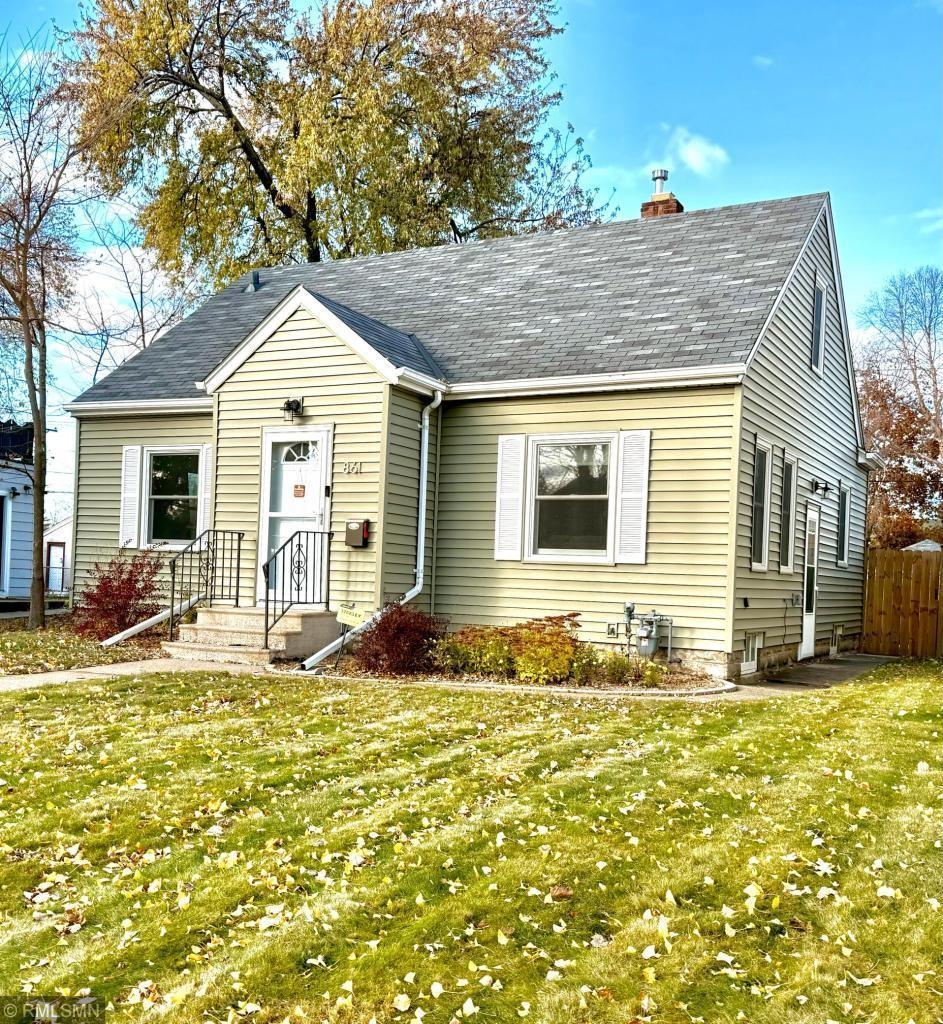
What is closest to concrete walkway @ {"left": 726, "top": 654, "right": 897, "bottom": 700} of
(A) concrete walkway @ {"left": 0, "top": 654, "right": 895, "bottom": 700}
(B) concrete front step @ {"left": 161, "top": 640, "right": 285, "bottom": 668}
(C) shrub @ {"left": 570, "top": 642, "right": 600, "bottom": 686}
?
(A) concrete walkway @ {"left": 0, "top": 654, "right": 895, "bottom": 700}

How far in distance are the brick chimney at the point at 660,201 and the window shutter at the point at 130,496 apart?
30.5ft

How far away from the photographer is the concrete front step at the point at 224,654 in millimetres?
10930

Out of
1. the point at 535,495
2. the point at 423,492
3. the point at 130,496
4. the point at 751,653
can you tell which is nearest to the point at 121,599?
the point at 130,496

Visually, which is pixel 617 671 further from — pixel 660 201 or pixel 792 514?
pixel 660 201

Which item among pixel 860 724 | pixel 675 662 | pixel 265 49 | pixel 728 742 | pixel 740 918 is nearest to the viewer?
pixel 740 918

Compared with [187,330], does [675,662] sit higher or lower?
lower

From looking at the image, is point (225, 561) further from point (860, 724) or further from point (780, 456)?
point (860, 724)

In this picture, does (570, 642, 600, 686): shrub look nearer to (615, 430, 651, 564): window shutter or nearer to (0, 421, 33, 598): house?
(615, 430, 651, 564): window shutter

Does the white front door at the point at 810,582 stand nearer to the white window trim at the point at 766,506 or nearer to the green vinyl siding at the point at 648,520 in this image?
the white window trim at the point at 766,506

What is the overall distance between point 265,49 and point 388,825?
2396 centimetres

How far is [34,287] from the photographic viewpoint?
52.0 feet

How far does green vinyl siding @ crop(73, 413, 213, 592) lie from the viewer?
49.9 feet

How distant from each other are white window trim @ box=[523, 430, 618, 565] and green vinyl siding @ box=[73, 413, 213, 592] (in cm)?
629

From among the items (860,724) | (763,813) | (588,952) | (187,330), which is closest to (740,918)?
(588,952)
